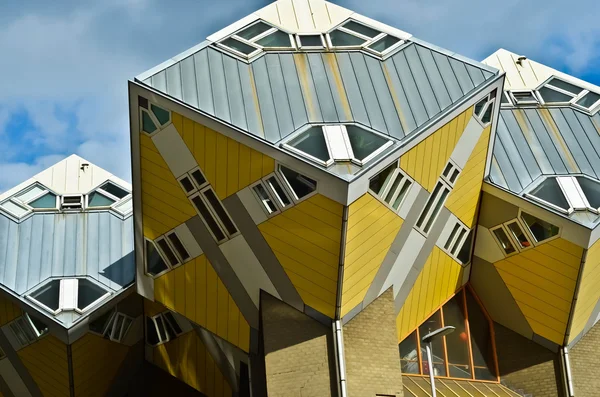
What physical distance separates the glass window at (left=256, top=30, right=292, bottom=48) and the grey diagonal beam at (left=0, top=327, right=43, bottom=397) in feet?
38.6

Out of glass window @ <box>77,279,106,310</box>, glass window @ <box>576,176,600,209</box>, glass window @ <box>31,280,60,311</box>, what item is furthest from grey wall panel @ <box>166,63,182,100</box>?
glass window @ <box>576,176,600,209</box>

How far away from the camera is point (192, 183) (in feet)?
79.6

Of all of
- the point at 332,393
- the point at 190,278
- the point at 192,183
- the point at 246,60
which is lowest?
the point at 332,393

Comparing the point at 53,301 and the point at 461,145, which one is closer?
the point at 461,145

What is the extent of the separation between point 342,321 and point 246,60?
7185 millimetres

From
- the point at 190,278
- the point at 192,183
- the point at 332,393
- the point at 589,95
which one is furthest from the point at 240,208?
the point at 589,95

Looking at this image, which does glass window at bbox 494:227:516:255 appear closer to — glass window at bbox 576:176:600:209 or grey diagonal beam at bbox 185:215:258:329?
glass window at bbox 576:176:600:209

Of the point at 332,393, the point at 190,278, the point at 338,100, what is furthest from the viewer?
the point at 190,278

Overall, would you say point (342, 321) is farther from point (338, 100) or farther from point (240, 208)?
point (338, 100)

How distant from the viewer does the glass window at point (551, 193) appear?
82.5 feet

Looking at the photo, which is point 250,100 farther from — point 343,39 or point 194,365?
point 194,365

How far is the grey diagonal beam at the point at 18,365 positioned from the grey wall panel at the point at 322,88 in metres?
12.4

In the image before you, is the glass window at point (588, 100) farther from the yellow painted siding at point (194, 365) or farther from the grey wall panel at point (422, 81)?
the yellow painted siding at point (194, 365)

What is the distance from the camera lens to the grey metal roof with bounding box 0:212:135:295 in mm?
29062
